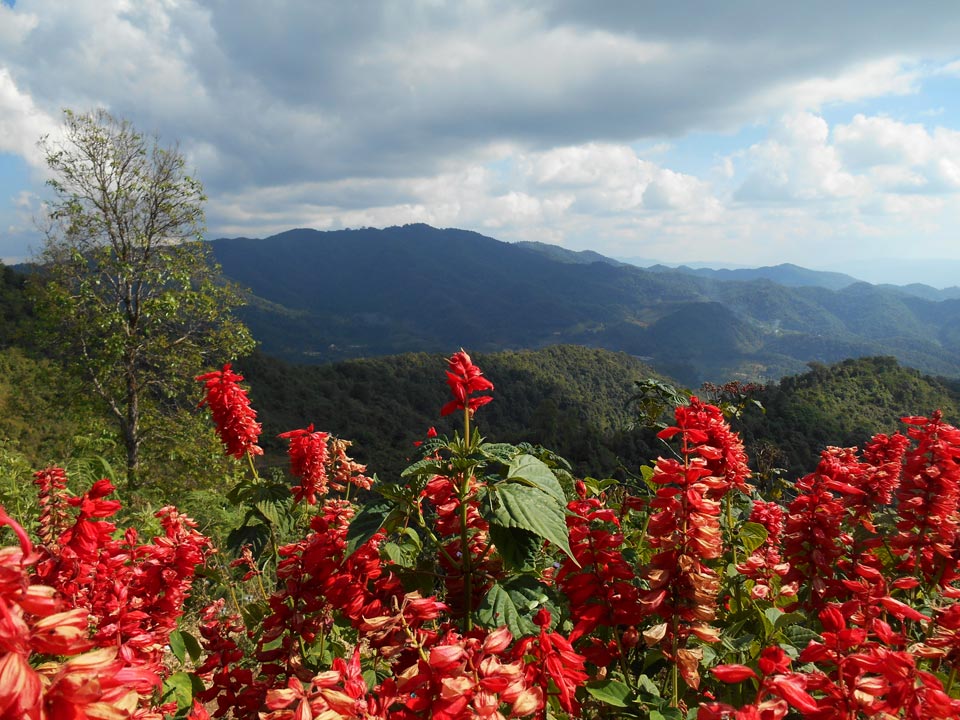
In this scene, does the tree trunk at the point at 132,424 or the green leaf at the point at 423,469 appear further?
the tree trunk at the point at 132,424

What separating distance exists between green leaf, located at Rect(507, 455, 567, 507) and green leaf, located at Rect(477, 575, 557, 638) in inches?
11.4

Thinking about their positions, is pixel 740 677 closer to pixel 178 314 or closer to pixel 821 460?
pixel 821 460

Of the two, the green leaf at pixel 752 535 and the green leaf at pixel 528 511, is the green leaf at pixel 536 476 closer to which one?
the green leaf at pixel 528 511

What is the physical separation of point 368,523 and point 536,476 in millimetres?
608

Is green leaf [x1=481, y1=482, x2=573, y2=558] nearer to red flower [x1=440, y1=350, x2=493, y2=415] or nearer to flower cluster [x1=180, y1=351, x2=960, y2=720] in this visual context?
flower cluster [x1=180, y1=351, x2=960, y2=720]

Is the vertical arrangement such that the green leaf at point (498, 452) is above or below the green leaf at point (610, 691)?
above

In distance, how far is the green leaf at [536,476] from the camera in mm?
1654

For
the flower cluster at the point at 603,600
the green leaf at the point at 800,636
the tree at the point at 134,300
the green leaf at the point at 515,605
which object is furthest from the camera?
the tree at the point at 134,300

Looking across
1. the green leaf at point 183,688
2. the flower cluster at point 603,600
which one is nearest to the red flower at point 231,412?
the flower cluster at point 603,600

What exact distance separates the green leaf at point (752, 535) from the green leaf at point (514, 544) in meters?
1.30

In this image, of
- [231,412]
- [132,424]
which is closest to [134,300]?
Result: [132,424]

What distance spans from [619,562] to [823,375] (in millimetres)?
58762

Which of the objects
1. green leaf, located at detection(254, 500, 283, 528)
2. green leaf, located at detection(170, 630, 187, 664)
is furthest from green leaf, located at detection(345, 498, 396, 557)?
green leaf, located at detection(254, 500, 283, 528)

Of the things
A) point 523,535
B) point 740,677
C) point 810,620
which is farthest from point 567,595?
point 810,620
